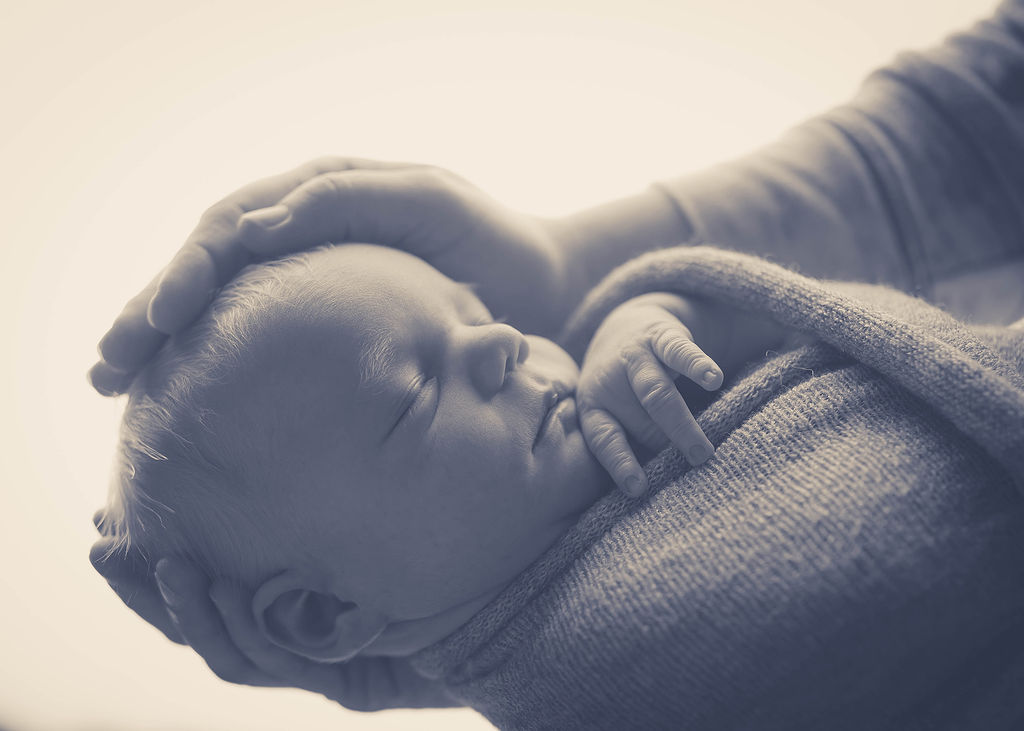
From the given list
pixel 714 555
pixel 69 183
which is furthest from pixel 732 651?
pixel 69 183

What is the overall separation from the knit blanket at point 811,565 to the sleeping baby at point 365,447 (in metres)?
0.05

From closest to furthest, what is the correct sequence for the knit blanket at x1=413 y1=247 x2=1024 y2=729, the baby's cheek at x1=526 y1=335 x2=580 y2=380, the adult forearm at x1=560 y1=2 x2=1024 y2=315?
the knit blanket at x1=413 y1=247 x2=1024 y2=729 → the baby's cheek at x1=526 y1=335 x2=580 y2=380 → the adult forearm at x1=560 y1=2 x2=1024 y2=315

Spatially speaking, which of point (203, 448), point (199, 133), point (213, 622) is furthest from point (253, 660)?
point (199, 133)

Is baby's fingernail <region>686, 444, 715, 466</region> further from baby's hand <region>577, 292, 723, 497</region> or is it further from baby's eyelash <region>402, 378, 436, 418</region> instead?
baby's eyelash <region>402, 378, 436, 418</region>

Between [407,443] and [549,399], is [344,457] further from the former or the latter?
[549,399]

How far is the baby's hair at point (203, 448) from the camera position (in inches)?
24.4

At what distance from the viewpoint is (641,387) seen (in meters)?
0.65

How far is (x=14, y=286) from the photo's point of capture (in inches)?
37.6

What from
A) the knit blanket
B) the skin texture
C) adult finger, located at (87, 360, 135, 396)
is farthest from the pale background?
the knit blanket

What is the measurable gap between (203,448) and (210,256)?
20cm

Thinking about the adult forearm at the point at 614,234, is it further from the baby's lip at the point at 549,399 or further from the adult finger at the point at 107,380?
the adult finger at the point at 107,380

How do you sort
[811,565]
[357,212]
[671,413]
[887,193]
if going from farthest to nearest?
[887,193]
[357,212]
[671,413]
[811,565]

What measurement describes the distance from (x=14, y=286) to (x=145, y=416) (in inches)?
19.8

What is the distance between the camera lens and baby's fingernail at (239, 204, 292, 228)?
68cm
